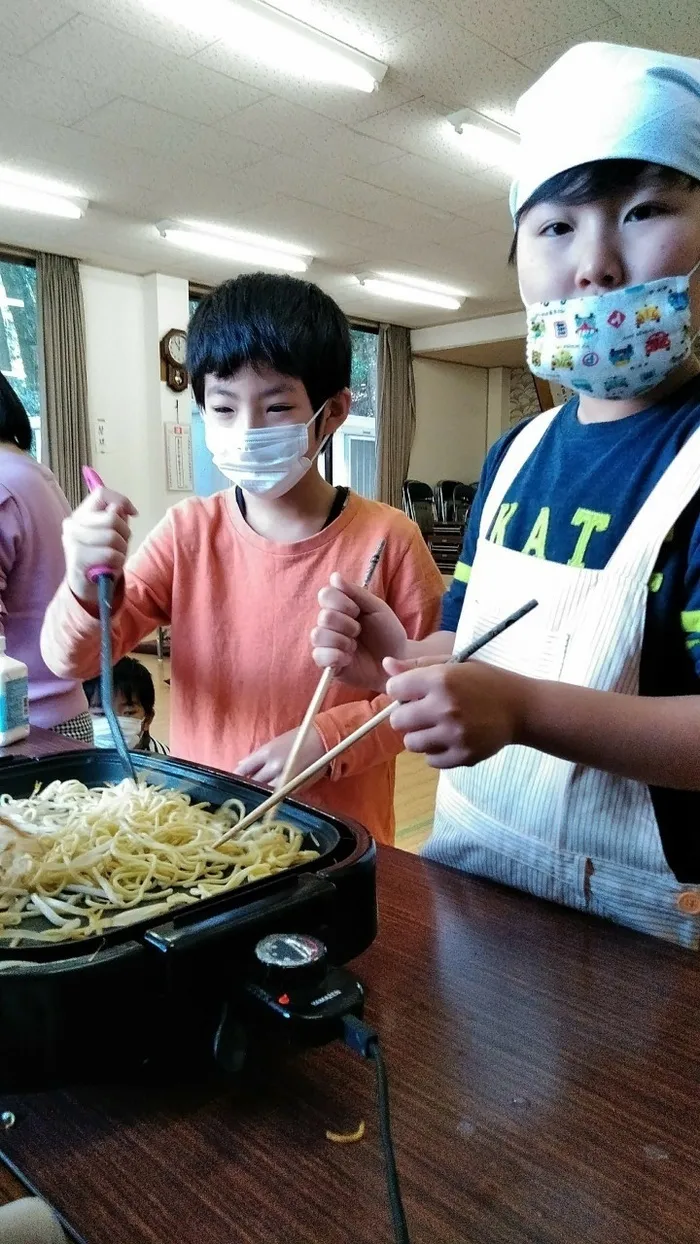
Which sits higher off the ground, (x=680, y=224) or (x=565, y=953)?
(x=680, y=224)

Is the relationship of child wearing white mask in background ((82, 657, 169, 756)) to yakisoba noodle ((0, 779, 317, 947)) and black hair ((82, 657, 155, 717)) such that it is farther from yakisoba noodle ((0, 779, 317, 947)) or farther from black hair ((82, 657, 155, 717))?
yakisoba noodle ((0, 779, 317, 947))

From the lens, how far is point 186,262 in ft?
20.8

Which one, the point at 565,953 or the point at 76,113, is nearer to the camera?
the point at 565,953

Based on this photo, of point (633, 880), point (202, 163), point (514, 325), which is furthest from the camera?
point (514, 325)

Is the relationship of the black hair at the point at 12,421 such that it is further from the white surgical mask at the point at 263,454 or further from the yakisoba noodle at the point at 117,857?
the yakisoba noodle at the point at 117,857

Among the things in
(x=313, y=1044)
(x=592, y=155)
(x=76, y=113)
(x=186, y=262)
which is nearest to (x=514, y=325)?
(x=186, y=262)

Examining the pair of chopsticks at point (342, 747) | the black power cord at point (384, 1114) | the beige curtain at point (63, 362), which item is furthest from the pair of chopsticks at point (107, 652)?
the beige curtain at point (63, 362)

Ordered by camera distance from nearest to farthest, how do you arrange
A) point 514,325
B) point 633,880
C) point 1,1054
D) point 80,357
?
point 1,1054 < point 633,880 < point 80,357 < point 514,325

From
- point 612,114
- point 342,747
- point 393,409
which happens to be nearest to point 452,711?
point 342,747

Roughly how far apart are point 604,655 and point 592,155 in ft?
1.45

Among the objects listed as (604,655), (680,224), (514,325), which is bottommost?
(604,655)

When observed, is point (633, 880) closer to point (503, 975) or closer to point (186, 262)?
point (503, 975)

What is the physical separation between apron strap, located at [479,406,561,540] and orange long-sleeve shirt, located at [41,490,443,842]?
0.86 feet

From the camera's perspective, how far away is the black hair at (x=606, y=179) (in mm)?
750
